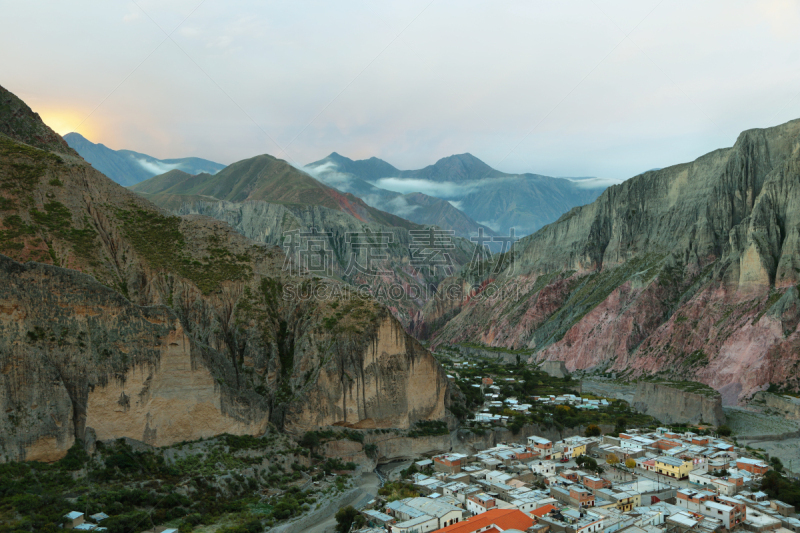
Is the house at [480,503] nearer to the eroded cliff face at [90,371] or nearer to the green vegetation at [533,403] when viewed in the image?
the eroded cliff face at [90,371]

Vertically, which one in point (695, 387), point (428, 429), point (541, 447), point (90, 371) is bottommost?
point (541, 447)

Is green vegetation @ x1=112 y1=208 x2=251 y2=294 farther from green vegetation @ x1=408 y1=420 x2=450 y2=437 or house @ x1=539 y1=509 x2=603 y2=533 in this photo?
house @ x1=539 y1=509 x2=603 y2=533

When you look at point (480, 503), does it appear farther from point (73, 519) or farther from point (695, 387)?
point (695, 387)

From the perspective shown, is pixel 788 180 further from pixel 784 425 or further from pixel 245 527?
pixel 245 527

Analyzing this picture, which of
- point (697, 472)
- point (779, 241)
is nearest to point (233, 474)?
point (697, 472)

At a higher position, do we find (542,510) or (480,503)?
(480,503)

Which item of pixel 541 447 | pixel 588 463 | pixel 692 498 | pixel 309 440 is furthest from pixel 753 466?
pixel 309 440

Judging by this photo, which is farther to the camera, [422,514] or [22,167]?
[22,167]
